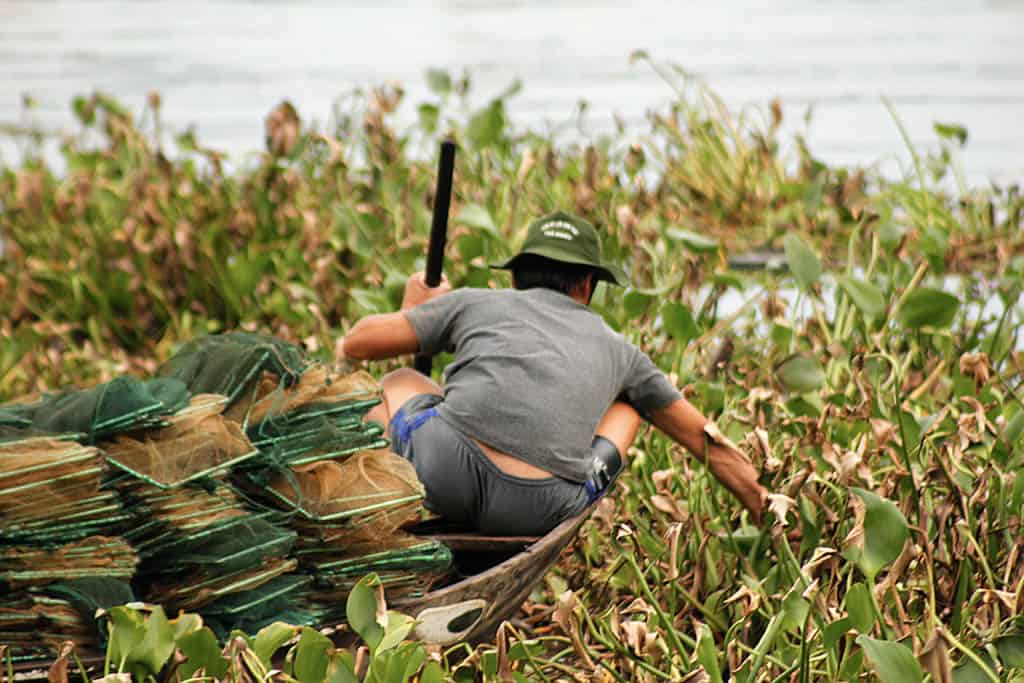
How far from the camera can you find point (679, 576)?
113 inches

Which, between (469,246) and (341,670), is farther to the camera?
(469,246)

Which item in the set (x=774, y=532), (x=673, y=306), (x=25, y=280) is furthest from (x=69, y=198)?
(x=774, y=532)

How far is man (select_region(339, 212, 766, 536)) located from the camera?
2.79 metres

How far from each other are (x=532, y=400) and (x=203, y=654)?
35.5 inches

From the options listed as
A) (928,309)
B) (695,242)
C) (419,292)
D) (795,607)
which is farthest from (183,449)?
(928,309)

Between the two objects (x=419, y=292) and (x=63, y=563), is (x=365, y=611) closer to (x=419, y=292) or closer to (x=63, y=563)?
(x=63, y=563)

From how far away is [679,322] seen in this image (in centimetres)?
335

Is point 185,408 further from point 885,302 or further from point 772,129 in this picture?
point 772,129

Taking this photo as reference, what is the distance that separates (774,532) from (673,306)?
103 cm

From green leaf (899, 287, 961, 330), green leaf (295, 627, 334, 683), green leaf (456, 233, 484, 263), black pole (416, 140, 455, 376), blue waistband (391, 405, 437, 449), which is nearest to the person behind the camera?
green leaf (295, 627, 334, 683)

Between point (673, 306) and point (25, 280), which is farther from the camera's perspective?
point (25, 280)

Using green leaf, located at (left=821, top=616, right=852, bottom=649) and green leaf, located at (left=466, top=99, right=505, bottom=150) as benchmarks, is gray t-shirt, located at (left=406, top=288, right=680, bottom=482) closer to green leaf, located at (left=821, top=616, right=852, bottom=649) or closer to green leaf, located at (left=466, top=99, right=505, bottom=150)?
green leaf, located at (left=821, top=616, right=852, bottom=649)

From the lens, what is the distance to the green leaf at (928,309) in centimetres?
325

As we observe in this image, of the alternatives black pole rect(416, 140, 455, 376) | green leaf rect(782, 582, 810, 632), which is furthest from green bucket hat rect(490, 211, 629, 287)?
green leaf rect(782, 582, 810, 632)
